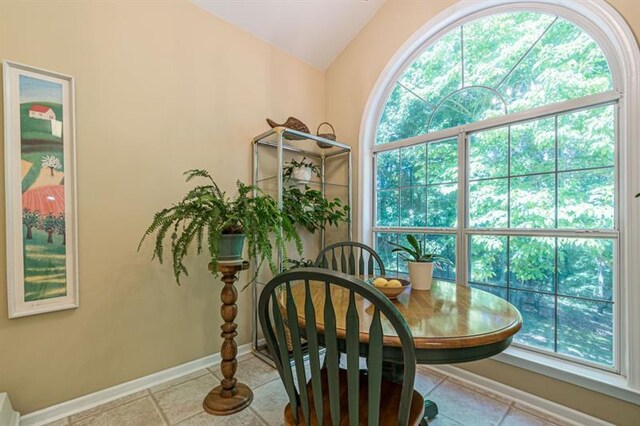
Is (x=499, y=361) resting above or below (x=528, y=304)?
below

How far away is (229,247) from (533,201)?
203 cm

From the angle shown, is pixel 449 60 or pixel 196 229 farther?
pixel 449 60

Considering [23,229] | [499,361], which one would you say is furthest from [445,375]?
[23,229]

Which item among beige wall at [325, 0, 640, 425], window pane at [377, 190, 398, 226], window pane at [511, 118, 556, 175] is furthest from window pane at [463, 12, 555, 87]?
window pane at [377, 190, 398, 226]

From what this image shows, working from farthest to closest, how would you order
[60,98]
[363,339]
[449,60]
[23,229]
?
[449,60] < [60,98] < [23,229] < [363,339]

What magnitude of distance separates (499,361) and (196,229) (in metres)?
2.17

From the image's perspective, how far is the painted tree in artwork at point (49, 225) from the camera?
1.65 metres

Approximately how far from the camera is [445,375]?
219cm

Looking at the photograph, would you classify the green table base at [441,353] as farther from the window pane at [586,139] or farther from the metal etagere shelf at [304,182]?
the metal etagere shelf at [304,182]

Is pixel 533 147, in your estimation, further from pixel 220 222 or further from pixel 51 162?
pixel 51 162

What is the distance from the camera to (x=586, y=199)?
1.76m

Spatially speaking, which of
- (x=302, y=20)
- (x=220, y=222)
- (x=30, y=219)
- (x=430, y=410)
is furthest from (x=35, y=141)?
(x=430, y=410)

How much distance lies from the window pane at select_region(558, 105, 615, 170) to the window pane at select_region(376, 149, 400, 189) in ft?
3.97

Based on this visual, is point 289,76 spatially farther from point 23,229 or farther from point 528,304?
point 528,304
